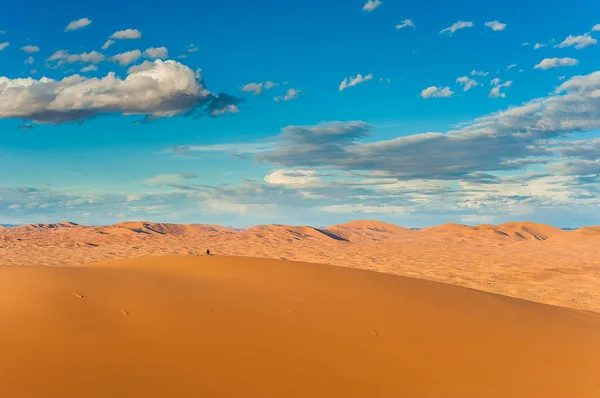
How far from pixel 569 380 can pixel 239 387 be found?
476 cm

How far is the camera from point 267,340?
629 cm

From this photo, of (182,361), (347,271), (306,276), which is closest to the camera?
(182,361)

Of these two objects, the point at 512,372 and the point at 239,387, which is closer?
the point at 239,387

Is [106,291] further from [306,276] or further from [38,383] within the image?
[306,276]

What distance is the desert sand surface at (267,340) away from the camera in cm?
502

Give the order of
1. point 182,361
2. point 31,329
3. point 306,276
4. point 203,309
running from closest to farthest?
point 182,361 → point 31,329 → point 203,309 → point 306,276

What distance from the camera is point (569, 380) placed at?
20.1 feet

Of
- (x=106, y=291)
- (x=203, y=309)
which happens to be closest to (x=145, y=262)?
(x=106, y=291)

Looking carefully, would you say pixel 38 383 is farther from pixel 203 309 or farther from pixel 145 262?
pixel 145 262

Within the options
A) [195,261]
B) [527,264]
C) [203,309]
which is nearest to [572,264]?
[527,264]

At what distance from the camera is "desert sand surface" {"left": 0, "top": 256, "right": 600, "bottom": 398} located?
16.5 feet

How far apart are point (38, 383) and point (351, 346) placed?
13.3 ft

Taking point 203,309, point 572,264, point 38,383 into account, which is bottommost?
point 38,383

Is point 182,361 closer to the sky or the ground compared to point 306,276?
closer to the ground
